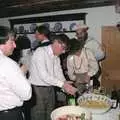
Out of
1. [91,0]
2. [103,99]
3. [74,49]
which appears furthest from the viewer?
[91,0]

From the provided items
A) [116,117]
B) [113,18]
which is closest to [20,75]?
[116,117]

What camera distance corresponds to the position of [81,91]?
119 inches

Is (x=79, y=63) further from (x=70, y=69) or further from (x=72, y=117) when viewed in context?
(x=72, y=117)

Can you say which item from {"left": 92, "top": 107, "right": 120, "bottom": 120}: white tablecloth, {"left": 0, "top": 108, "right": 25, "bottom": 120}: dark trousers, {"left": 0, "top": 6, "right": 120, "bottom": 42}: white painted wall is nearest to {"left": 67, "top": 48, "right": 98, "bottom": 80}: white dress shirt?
{"left": 92, "top": 107, "right": 120, "bottom": 120}: white tablecloth

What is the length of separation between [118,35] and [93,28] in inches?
21.1

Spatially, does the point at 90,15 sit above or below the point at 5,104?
above

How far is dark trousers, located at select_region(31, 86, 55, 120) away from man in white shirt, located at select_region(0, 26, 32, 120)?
39.0 inches

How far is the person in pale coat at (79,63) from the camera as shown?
3.57m

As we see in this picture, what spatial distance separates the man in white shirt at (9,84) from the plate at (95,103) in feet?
2.06

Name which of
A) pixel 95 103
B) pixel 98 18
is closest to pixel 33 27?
pixel 98 18

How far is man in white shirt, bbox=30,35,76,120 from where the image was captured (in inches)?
118

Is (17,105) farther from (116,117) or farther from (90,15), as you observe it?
(90,15)

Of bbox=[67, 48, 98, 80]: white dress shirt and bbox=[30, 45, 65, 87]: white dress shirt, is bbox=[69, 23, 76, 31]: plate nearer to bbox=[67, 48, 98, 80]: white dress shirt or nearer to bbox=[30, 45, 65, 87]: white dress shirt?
bbox=[67, 48, 98, 80]: white dress shirt

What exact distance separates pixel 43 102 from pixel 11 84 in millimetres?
1351
